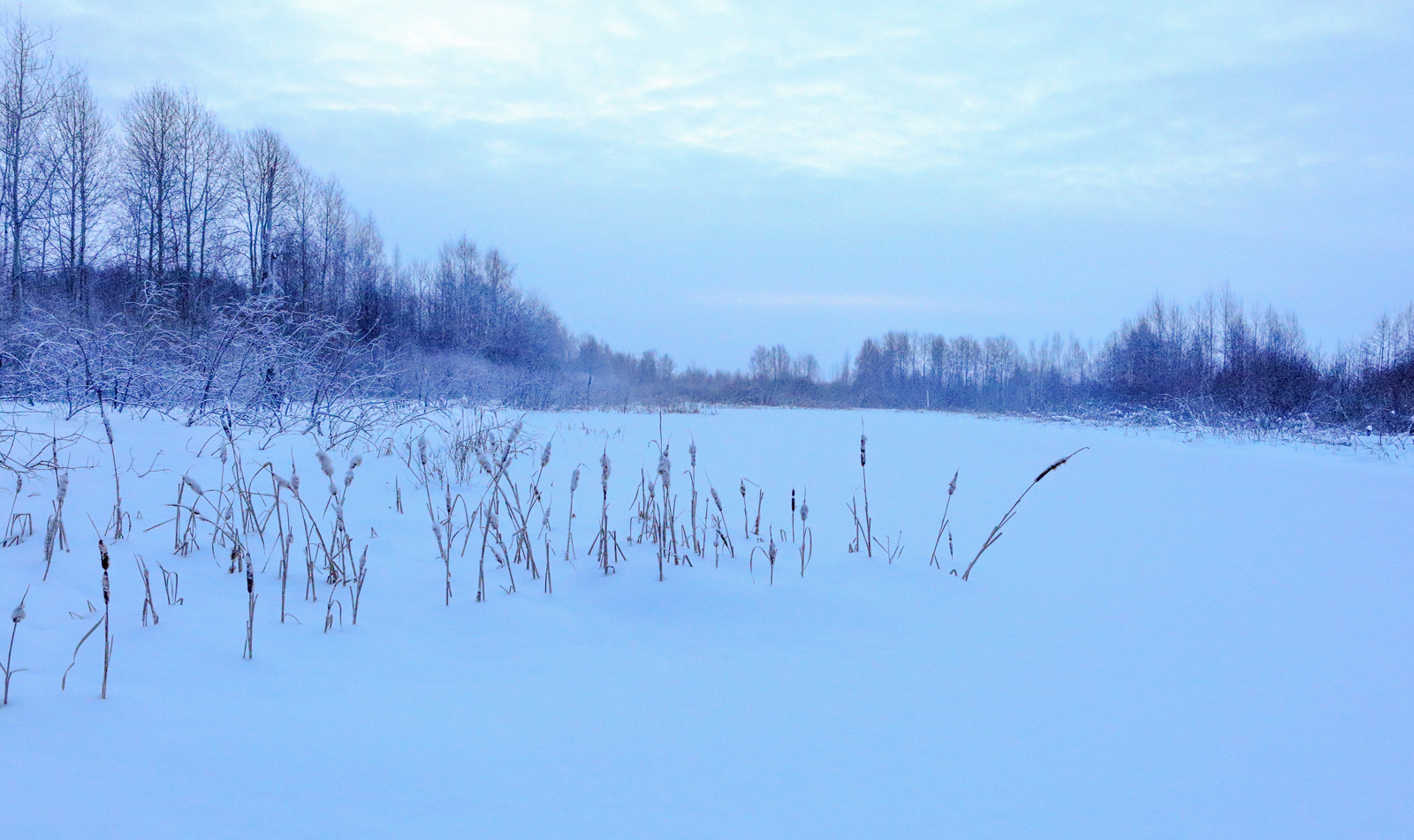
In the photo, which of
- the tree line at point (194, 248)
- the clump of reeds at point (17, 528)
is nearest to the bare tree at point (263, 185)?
the tree line at point (194, 248)

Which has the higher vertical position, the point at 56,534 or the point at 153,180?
the point at 153,180

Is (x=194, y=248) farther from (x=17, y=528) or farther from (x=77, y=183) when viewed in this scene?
(x=17, y=528)

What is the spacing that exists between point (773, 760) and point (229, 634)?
1381 millimetres

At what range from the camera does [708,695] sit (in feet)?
4.99

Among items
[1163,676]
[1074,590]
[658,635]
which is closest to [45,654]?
[658,635]

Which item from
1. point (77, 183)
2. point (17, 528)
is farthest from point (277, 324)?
point (77, 183)

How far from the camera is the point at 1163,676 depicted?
169 cm

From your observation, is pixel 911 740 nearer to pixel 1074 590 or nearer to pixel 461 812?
pixel 461 812

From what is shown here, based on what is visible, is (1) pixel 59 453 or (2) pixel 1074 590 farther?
(1) pixel 59 453

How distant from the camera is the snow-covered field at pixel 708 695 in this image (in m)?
1.06

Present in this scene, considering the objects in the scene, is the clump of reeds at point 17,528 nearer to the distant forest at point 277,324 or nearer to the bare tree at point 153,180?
the distant forest at point 277,324

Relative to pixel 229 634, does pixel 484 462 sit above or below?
above

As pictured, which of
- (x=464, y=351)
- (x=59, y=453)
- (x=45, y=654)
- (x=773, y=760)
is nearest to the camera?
(x=773, y=760)

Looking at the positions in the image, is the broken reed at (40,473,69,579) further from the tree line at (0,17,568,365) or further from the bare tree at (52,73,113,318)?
the bare tree at (52,73,113,318)
